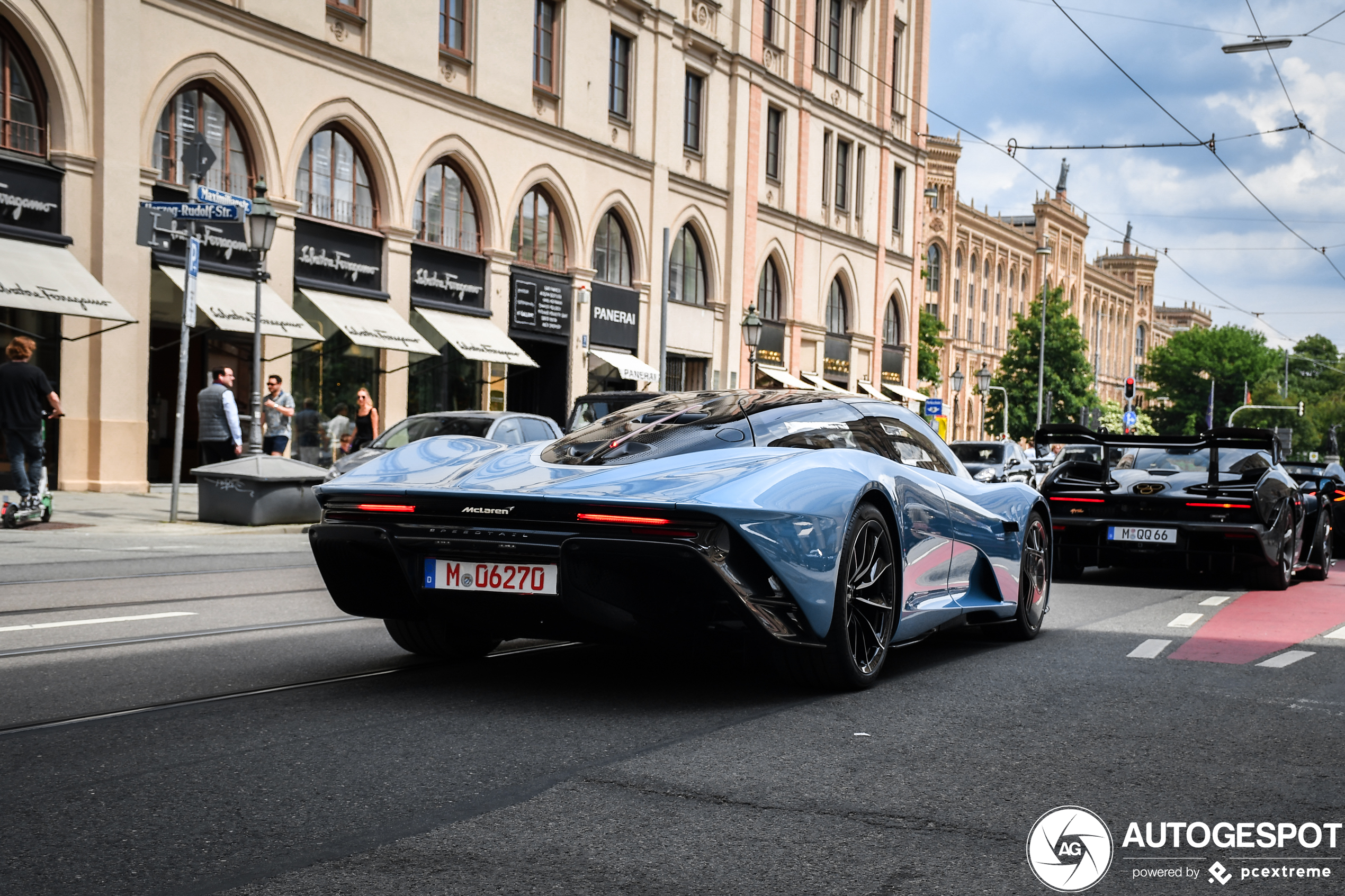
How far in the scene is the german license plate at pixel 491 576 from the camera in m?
4.98

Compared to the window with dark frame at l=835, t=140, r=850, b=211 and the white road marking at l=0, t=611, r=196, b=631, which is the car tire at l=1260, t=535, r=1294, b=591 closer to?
the white road marking at l=0, t=611, r=196, b=631

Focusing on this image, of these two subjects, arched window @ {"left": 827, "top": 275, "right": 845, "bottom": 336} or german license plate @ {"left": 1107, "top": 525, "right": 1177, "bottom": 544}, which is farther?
arched window @ {"left": 827, "top": 275, "right": 845, "bottom": 336}

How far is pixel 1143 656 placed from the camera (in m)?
7.06

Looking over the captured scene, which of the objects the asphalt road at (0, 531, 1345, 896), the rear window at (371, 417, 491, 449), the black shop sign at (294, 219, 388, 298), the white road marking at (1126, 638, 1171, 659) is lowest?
the white road marking at (1126, 638, 1171, 659)

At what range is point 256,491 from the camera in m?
15.4

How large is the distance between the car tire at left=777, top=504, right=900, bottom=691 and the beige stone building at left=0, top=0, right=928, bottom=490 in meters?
12.4

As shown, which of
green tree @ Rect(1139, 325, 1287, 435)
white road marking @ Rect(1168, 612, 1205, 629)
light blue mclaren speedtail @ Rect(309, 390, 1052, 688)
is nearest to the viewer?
light blue mclaren speedtail @ Rect(309, 390, 1052, 688)

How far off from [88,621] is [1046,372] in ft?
235

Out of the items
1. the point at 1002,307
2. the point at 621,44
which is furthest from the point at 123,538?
the point at 1002,307

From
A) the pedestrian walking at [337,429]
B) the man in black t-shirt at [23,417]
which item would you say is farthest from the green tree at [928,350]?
the man in black t-shirt at [23,417]

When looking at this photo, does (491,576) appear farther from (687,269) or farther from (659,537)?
(687,269)

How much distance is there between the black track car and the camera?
440 inches

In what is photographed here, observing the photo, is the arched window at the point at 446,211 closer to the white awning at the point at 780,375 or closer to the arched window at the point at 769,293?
the white awning at the point at 780,375

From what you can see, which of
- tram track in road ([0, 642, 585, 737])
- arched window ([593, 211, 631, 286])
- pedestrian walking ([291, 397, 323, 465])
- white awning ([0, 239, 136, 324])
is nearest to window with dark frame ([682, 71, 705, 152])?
arched window ([593, 211, 631, 286])
